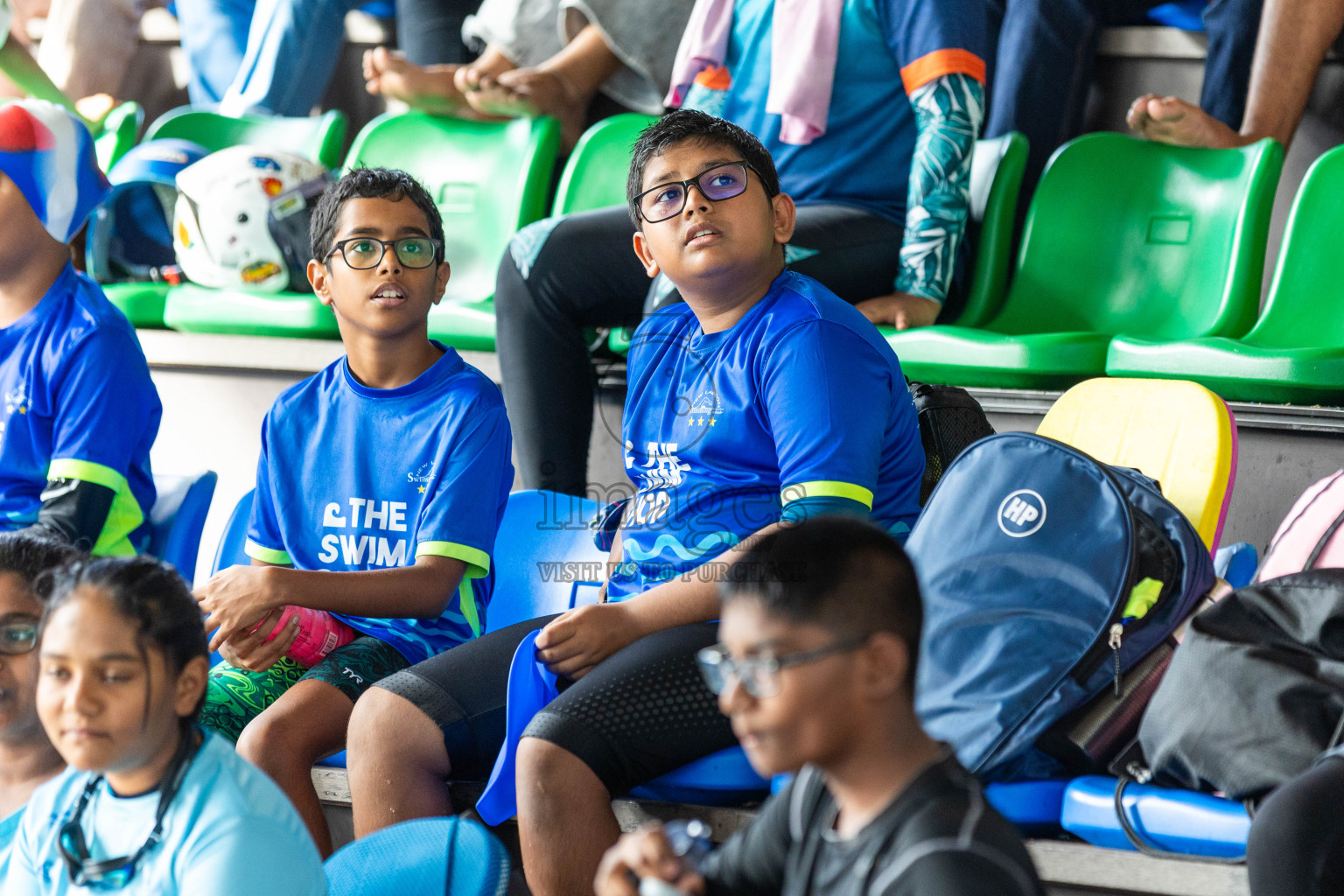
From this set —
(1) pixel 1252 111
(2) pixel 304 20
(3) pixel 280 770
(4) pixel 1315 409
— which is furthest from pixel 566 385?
(2) pixel 304 20

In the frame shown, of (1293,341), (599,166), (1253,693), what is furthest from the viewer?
(599,166)

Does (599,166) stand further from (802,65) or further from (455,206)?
(802,65)

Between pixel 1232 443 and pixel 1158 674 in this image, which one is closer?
pixel 1158 674

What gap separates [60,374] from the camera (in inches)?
86.1

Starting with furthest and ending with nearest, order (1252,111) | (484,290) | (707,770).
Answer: (484,290)
(1252,111)
(707,770)

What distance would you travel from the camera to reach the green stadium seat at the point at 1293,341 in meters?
2.30

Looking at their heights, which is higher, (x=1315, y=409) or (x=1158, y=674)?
(x=1315, y=409)

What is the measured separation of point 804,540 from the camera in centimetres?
102

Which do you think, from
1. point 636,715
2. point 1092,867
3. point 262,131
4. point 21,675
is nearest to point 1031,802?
point 1092,867

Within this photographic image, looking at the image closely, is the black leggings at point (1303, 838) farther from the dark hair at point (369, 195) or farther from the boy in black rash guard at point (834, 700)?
the dark hair at point (369, 195)

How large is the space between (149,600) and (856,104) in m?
1.95

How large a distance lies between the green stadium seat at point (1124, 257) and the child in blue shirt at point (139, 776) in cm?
166

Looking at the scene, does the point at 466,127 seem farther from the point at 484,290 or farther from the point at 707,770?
the point at 707,770

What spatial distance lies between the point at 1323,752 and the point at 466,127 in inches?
108
